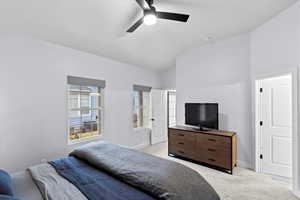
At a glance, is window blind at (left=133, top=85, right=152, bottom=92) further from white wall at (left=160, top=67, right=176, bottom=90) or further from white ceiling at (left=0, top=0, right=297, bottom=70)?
white ceiling at (left=0, top=0, right=297, bottom=70)

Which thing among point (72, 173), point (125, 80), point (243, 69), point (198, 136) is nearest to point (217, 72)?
point (243, 69)

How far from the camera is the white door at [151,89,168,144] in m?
5.27

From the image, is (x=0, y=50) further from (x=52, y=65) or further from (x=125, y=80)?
(x=125, y=80)

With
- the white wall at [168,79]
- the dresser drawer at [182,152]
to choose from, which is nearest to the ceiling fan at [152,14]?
the dresser drawer at [182,152]

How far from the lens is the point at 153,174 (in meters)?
1.45

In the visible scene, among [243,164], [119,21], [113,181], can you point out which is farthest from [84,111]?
[243,164]

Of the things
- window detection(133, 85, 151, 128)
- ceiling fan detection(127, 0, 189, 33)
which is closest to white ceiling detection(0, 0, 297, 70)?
ceiling fan detection(127, 0, 189, 33)

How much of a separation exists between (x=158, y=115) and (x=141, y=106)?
0.71 metres

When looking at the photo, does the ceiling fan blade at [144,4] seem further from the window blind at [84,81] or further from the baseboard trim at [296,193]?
the baseboard trim at [296,193]

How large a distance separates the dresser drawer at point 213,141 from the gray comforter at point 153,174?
183cm

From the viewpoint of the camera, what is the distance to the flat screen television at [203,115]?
350 centimetres

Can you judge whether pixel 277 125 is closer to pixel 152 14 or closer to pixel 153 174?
pixel 153 174

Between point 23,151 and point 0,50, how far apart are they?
1.72 m

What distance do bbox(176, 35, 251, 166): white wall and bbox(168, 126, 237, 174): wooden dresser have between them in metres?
0.36
